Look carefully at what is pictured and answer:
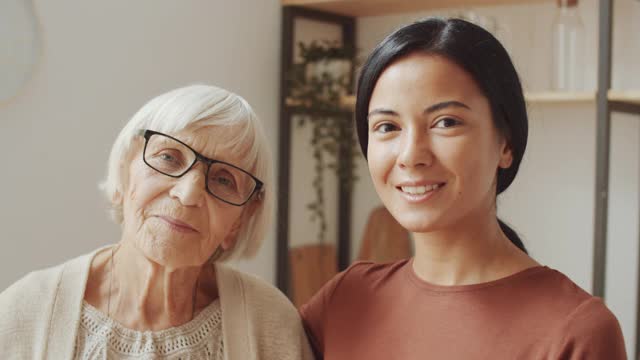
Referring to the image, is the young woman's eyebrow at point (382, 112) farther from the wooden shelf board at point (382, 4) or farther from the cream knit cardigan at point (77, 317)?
the wooden shelf board at point (382, 4)

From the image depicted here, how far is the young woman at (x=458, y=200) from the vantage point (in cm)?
128

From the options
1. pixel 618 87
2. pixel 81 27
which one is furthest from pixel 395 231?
pixel 81 27

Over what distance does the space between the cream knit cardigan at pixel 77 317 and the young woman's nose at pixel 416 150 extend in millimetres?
448

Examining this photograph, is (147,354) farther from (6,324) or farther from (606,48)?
(606,48)

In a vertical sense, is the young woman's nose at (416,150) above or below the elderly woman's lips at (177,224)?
above

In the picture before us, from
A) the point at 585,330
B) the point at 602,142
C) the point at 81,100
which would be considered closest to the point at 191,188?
the point at 585,330

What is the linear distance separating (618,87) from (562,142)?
26cm

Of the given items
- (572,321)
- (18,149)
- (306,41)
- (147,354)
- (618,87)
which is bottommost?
(147,354)

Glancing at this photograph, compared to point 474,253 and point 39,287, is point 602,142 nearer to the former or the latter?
point 474,253

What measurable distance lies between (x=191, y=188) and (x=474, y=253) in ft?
1.62

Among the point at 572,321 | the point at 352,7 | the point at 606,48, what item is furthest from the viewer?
the point at 352,7

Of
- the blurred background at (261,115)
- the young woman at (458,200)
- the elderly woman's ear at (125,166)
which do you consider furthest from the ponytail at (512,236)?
the blurred background at (261,115)

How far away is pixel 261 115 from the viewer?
2.98 meters

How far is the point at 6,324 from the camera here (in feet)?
4.47
